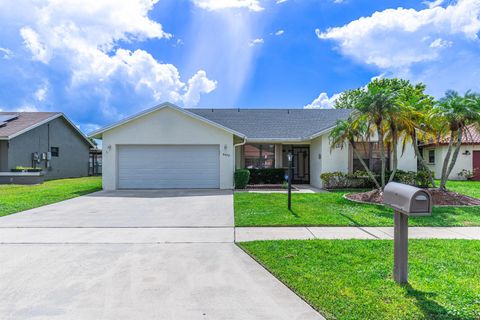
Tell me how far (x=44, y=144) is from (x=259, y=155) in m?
16.0

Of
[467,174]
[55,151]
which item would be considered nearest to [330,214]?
[467,174]

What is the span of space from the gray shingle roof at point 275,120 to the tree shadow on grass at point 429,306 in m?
13.9

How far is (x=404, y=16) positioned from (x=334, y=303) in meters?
14.6

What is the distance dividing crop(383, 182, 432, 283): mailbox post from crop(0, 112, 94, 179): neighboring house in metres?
21.6

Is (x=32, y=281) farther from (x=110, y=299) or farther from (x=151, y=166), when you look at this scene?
(x=151, y=166)

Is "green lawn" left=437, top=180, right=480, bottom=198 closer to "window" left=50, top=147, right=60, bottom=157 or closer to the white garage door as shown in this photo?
the white garage door

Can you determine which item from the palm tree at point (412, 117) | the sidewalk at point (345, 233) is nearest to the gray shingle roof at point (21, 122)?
the sidewalk at point (345, 233)

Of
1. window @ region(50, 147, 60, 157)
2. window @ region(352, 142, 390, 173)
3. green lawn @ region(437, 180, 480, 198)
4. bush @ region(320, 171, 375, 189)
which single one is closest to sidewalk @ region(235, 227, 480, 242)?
green lawn @ region(437, 180, 480, 198)

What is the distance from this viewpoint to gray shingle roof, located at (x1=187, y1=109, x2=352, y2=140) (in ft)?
58.2

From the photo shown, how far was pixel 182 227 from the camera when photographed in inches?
266

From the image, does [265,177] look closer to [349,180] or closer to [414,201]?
[349,180]

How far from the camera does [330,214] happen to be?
7992 millimetres

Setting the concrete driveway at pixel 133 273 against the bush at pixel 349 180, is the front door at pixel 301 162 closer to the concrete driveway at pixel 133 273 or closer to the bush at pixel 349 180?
the bush at pixel 349 180

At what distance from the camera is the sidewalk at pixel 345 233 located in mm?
5805
